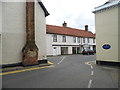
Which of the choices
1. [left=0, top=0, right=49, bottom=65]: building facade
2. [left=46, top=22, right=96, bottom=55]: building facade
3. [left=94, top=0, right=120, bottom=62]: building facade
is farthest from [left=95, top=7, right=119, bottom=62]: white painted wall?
[left=46, top=22, right=96, bottom=55]: building facade

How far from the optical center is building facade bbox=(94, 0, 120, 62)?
9359mm

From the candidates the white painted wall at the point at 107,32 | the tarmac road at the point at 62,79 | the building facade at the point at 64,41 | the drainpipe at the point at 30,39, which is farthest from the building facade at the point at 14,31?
the building facade at the point at 64,41

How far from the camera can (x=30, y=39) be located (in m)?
10.1

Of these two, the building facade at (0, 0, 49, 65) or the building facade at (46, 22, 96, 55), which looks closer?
the building facade at (0, 0, 49, 65)

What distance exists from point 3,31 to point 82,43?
24023mm

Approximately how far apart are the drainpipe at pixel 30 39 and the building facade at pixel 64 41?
1108 centimetres

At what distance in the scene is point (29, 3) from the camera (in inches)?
407

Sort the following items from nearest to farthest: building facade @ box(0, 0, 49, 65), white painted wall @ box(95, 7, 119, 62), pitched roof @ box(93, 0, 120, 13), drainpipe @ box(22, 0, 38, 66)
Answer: building facade @ box(0, 0, 49, 65), pitched roof @ box(93, 0, 120, 13), white painted wall @ box(95, 7, 119, 62), drainpipe @ box(22, 0, 38, 66)

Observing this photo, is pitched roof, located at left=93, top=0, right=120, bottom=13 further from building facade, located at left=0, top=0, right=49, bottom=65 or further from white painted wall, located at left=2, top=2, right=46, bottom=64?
white painted wall, located at left=2, top=2, right=46, bottom=64

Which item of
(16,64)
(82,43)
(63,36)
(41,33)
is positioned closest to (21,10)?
(41,33)

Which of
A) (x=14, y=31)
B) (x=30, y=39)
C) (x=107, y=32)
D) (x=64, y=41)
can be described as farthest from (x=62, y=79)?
(x=64, y=41)

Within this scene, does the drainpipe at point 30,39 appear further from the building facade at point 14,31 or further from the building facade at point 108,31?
the building facade at point 108,31

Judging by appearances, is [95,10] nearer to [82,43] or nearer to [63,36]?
[63,36]

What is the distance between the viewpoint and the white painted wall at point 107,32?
372 inches
